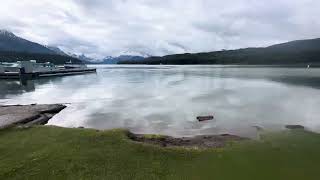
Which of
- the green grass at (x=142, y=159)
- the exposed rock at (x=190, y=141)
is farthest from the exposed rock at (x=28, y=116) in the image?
the exposed rock at (x=190, y=141)

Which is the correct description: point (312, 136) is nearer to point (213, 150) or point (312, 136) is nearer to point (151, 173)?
point (213, 150)

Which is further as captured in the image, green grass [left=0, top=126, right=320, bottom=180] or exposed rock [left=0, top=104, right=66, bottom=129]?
exposed rock [left=0, top=104, right=66, bottom=129]

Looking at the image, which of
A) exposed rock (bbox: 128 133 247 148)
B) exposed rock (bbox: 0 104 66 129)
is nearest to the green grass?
exposed rock (bbox: 128 133 247 148)

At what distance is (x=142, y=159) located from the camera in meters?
18.6

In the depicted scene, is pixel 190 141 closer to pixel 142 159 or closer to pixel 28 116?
pixel 142 159

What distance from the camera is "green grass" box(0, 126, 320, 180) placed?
53.0 ft

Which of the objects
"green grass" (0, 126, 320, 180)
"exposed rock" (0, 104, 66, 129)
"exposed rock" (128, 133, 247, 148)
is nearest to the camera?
"green grass" (0, 126, 320, 180)

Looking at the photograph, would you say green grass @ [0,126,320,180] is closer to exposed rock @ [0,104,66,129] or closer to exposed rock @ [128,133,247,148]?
exposed rock @ [128,133,247,148]

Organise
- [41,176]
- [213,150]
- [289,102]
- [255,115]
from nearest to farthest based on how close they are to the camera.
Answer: [41,176]
[213,150]
[255,115]
[289,102]

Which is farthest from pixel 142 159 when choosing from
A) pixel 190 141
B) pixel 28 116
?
pixel 28 116

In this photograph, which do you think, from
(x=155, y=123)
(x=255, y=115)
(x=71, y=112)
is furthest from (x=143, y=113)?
(x=255, y=115)

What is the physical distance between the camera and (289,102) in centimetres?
5094

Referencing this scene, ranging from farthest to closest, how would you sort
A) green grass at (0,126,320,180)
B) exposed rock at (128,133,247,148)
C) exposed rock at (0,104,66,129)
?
1. exposed rock at (0,104,66,129)
2. exposed rock at (128,133,247,148)
3. green grass at (0,126,320,180)

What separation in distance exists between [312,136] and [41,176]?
21052 mm
